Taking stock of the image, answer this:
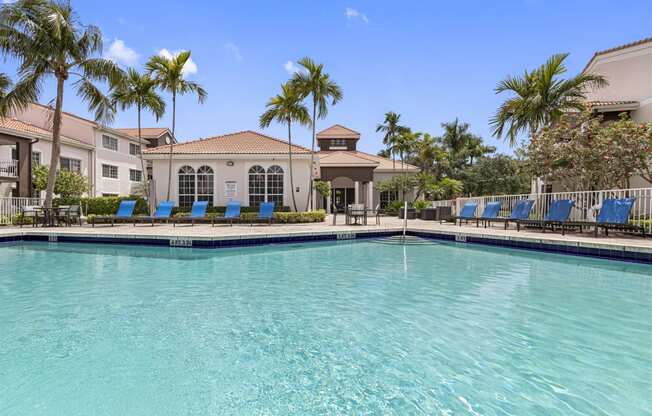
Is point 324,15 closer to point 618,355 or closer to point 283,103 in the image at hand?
point 283,103

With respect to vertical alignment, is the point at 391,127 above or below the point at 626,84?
above

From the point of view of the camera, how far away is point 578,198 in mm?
11625

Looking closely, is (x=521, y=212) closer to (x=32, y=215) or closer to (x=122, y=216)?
(x=122, y=216)

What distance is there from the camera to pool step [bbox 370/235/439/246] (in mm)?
11398

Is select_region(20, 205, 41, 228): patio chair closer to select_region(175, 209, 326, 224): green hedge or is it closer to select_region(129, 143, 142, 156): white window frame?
select_region(175, 209, 326, 224): green hedge

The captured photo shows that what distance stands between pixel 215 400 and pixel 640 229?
1142 centimetres

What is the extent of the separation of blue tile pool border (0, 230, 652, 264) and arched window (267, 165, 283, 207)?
8.65m

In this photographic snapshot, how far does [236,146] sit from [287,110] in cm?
420

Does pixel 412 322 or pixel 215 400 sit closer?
pixel 215 400

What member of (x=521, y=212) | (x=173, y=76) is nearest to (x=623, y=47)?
(x=521, y=212)

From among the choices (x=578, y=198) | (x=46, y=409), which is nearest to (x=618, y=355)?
(x=46, y=409)

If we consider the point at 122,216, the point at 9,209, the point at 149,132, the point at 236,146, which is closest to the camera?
the point at 122,216

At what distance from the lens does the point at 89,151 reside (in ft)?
92.1

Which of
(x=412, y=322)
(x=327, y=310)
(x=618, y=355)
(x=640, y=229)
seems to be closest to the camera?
(x=618, y=355)
